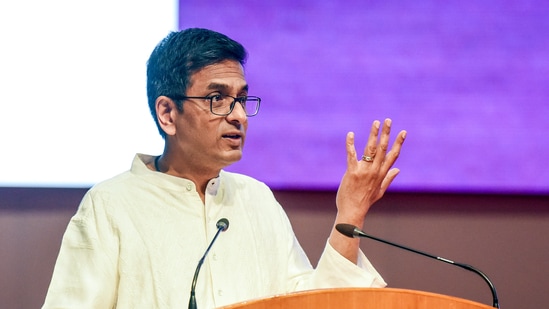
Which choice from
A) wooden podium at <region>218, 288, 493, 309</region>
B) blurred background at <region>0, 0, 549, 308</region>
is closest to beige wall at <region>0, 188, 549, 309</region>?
blurred background at <region>0, 0, 549, 308</region>

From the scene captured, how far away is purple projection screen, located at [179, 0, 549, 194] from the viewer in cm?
320

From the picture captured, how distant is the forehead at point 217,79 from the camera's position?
221 cm

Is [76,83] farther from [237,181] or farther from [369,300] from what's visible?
[369,300]

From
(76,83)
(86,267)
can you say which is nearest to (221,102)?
(86,267)

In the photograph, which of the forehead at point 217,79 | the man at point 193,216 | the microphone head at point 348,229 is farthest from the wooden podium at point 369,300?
the forehead at point 217,79

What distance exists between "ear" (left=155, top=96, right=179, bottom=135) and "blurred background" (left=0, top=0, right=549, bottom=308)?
0.92 meters

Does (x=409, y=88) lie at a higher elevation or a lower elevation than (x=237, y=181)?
higher

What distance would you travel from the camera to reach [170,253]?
84.7 inches

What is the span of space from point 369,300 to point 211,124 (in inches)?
34.2

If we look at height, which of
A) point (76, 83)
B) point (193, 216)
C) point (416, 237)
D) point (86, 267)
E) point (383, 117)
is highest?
point (76, 83)

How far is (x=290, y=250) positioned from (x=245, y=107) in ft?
1.58

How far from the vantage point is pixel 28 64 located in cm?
309

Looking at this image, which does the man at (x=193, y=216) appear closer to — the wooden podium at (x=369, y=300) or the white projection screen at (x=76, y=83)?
the wooden podium at (x=369, y=300)

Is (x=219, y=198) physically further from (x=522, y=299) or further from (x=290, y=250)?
(x=522, y=299)
